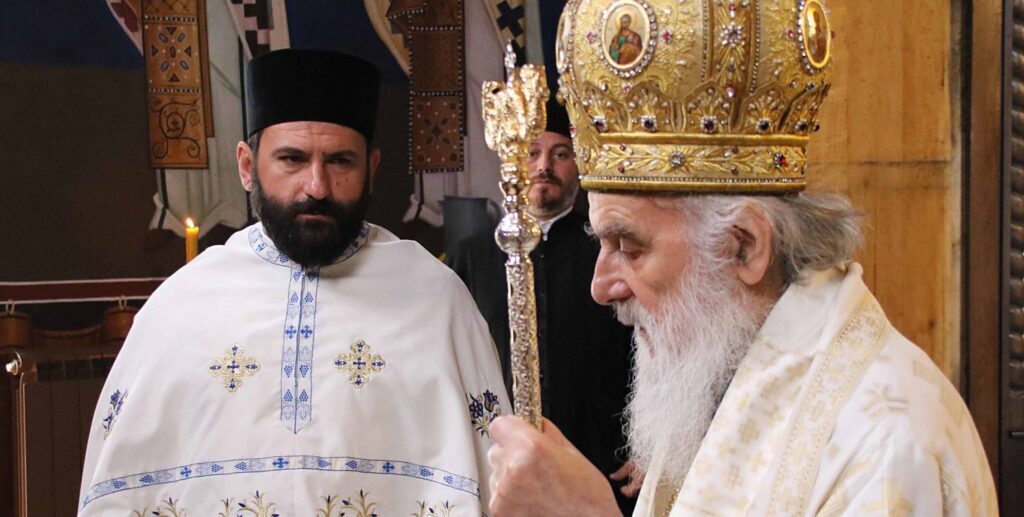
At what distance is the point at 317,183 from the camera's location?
10.5ft

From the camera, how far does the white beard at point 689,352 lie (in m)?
1.81

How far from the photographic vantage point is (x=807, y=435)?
1.59 m

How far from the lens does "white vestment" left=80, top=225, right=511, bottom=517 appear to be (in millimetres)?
2898

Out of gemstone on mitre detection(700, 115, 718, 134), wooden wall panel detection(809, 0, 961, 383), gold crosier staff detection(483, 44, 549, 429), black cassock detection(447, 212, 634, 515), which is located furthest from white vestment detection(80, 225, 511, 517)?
gemstone on mitre detection(700, 115, 718, 134)

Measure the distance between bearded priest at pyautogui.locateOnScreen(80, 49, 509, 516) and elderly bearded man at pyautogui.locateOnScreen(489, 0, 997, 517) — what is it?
118cm

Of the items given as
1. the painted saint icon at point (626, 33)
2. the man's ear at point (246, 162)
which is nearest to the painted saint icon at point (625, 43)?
the painted saint icon at point (626, 33)

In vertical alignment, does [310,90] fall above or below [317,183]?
above

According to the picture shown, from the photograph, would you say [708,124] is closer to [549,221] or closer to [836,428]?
[836,428]

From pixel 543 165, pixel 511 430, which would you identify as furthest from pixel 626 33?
pixel 543 165

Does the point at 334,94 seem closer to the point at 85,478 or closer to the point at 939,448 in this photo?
the point at 85,478

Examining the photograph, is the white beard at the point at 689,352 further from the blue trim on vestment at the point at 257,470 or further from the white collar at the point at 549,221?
the white collar at the point at 549,221

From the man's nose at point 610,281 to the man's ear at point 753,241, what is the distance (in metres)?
0.18

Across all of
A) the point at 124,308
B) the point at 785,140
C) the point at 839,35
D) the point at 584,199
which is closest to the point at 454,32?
the point at 584,199

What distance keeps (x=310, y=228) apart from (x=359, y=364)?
15.4 inches
